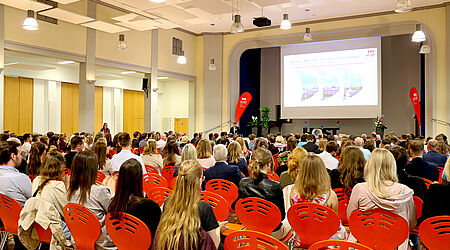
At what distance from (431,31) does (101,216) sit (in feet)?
46.6

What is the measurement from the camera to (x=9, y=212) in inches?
136

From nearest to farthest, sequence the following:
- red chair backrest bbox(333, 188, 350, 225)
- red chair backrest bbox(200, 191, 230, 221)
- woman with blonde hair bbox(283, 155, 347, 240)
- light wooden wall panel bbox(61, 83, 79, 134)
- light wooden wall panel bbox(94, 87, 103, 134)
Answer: woman with blonde hair bbox(283, 155, 347, 240), red chair backrest bbox(200, 191, 230, 221), red chair backrest bbox(333, 188, 350, 225), light wooden wall panel bbox(61, 83, 79, 134), light wooden wall panel bbox(94, 87, 103, 134)

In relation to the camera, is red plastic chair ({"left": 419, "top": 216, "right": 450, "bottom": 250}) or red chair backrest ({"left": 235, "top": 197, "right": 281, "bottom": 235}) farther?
red chair backrest ({"left": 235, "top": 197, "right": 281, "bottom": 235})

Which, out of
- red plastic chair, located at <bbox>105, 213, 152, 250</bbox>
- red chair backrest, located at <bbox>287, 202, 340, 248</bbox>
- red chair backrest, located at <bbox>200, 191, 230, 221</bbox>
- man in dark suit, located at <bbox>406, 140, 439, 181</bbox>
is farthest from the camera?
man in dark suit, located at <bbox>406, 140, 439, 181</bbox>

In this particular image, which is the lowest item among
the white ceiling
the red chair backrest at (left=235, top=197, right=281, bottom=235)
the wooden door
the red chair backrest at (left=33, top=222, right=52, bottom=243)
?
the red chair backrest at (left=33, top=222, right=52, bottom=243)

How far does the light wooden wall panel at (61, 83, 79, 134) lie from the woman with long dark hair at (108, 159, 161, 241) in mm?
15161

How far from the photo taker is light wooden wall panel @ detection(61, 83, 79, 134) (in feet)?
54.3

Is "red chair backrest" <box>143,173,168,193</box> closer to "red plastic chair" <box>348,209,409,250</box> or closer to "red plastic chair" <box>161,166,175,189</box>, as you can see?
"red plastic chair" <box>161,166,175,189</box>

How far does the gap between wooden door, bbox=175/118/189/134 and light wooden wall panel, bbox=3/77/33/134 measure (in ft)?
26.3

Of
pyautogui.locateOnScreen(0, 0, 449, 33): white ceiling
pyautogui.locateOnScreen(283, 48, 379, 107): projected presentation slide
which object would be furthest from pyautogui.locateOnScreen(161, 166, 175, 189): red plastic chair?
pyautogui.locateOnScreen(283, 48, 379, 107): projected presentation slide

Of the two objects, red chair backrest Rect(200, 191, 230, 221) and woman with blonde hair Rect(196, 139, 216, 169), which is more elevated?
woman with blonde hair Rect(196, 139, 216, 169)

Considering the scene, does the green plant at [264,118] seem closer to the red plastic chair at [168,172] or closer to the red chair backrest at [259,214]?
the red plastic chair at [168,172]

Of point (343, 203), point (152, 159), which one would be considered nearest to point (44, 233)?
point (343, 203)

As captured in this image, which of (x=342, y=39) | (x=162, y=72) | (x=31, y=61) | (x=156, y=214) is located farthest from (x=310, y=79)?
(x=156, y=214)
